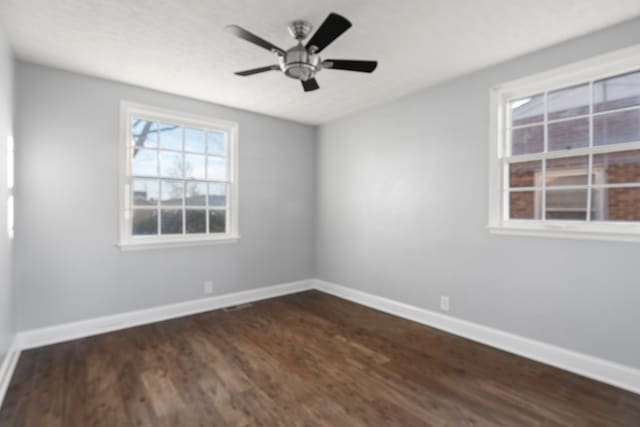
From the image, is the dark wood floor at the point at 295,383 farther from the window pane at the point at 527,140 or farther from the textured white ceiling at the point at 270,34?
the textured white ceiling at the point at 270,34

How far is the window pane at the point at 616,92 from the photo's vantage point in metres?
2.36

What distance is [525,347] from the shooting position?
2742 millimetres

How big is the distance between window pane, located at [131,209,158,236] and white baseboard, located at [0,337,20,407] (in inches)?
53.2

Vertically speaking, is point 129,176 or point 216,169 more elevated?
point 216,169

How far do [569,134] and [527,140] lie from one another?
31cm

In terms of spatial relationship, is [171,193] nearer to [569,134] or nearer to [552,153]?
[552,153]

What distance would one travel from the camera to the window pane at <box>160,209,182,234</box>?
3693 millimetres

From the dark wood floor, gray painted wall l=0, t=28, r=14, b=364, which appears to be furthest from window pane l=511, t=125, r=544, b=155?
gray painted wall l=0, t=28, r=14, b=364

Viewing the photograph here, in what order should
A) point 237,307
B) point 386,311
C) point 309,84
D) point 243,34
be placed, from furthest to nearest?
point 237,307 → point 386,311 → point 309,84 → point 243,34

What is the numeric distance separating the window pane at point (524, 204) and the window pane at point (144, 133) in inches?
152

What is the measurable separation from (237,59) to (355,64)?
1.17 meters

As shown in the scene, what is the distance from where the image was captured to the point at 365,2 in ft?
6.76

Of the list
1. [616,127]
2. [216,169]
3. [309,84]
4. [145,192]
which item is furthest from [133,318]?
[616,127]

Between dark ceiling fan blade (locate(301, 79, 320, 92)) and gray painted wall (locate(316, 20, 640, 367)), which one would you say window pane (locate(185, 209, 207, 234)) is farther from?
dark ceiling fan blade (locate(301, 79, 320, 92))
